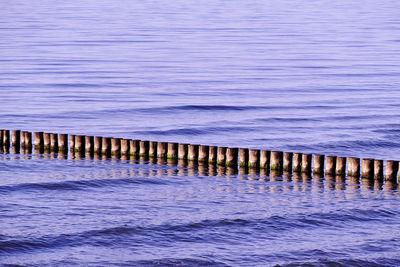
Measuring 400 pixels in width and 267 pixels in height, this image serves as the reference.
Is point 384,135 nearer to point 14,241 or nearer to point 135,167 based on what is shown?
point 135,167

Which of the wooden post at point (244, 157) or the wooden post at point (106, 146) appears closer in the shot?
the wooden post at point (244, 157)

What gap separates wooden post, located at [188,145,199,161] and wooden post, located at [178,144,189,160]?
4.1 inches

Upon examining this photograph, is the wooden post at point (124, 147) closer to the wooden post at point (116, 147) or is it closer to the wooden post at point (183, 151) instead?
the wooden post at point (116, 147)

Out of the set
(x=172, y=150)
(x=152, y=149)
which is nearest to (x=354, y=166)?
(x=172, y=150)

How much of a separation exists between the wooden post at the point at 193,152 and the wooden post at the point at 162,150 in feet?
2.81

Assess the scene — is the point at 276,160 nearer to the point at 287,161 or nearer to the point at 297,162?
the point at 287,161

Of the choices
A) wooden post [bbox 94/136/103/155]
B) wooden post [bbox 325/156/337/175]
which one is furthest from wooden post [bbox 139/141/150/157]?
wooden post [bbox 325/156/337/175]

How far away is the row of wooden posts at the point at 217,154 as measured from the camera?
2328 cm

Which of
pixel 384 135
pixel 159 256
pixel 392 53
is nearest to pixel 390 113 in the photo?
pixel 384 135

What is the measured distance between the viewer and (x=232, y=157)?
24.5 m

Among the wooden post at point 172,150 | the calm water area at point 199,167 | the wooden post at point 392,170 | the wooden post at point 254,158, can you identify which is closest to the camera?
the calm water area at point 199,167

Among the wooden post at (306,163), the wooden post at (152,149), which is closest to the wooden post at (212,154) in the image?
the wooden post at (152,149)

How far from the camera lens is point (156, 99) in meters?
41.9

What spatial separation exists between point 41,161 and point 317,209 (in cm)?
1007
